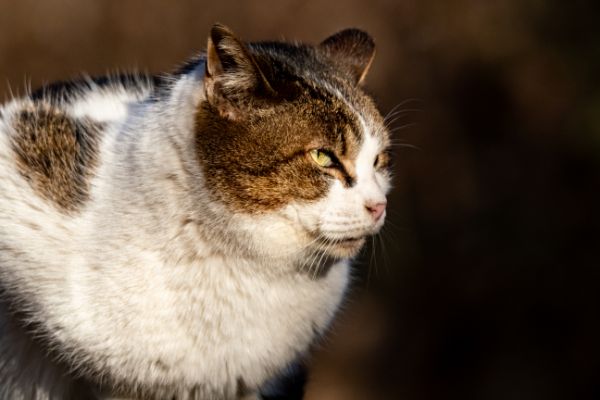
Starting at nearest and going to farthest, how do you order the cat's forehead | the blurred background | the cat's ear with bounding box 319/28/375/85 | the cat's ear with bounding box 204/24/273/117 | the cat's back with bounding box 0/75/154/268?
the cat's ear with bounding box 204/24/273/117, the cat's forehead, the cat's back with bounding box 0/75/154/268, the cat's ear with bounding box 319/28/375/85, the blurred background

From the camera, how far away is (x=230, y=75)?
214cm

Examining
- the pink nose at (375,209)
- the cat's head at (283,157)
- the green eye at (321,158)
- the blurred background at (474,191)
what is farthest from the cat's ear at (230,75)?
the blurred background at (474,191)

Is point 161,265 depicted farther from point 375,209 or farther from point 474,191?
point 474,191

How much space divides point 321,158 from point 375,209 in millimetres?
174

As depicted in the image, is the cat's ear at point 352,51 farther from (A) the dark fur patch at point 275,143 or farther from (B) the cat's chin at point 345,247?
(B) the cat's chin at point 345,247

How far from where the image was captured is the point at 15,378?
8.27 ft

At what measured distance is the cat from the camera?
84.7 inches

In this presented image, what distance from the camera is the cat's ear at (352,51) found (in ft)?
8.29

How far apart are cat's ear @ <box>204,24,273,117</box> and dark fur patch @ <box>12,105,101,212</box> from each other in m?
0.44

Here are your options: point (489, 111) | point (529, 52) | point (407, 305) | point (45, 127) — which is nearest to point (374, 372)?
point (407, 305)

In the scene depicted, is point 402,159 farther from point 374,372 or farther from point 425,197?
point 374,372

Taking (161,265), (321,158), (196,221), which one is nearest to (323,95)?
(321,158)

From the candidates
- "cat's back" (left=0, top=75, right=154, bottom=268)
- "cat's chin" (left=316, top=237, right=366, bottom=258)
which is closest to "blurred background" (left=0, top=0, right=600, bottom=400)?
"cat's back" (left=0, top=75, right=154, bottom=268)

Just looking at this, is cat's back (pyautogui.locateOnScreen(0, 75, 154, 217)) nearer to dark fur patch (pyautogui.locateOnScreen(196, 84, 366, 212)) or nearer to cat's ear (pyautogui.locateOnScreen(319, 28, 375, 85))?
dark fur patch (pyautogui.locateOnScreen(196, 84, 366, 212))
